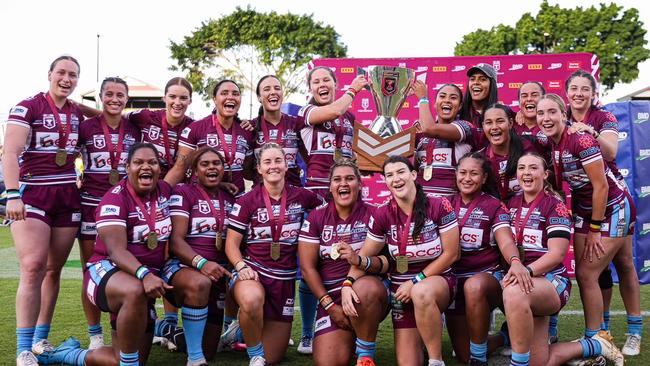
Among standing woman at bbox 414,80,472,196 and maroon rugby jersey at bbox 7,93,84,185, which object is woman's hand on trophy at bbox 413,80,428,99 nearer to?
standing woman at bbox 414,80,472,196

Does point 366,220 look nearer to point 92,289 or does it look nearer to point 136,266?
point 136,266

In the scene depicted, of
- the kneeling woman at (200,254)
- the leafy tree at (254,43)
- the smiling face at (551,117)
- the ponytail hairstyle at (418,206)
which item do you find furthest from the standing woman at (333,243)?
the leafy tree at (254,43)

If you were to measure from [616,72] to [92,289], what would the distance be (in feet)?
113

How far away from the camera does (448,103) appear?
4215 millimetres

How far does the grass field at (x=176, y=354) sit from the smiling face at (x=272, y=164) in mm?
1178

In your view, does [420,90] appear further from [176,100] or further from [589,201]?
[176,100]

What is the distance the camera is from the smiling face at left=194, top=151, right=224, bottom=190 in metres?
3.94

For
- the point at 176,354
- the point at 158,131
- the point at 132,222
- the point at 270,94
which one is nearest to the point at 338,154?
the point at 270,94

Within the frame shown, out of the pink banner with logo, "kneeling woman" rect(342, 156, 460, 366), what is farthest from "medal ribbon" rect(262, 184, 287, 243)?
the pink banner with logo

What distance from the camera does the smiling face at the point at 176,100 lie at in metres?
4.38

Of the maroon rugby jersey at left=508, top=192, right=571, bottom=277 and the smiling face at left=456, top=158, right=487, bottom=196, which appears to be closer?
the maroon rugby jersey at left=508, top=192, right=571, bottom=277

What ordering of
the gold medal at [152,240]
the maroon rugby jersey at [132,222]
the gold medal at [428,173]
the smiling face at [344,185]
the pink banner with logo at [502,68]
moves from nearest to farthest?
1. the maroon rugby jersey at [132,222]
2. the gold medal at [152,240]
3. the smiling face at [344,185]
4. the gold medal at [428,173]
5. the pink banner with logo at [502,68]

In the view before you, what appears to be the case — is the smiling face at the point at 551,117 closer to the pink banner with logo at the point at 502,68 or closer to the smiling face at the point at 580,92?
the smiling face at the point at 580,92

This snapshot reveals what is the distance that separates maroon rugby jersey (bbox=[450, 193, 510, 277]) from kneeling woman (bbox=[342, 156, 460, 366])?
0.13m
